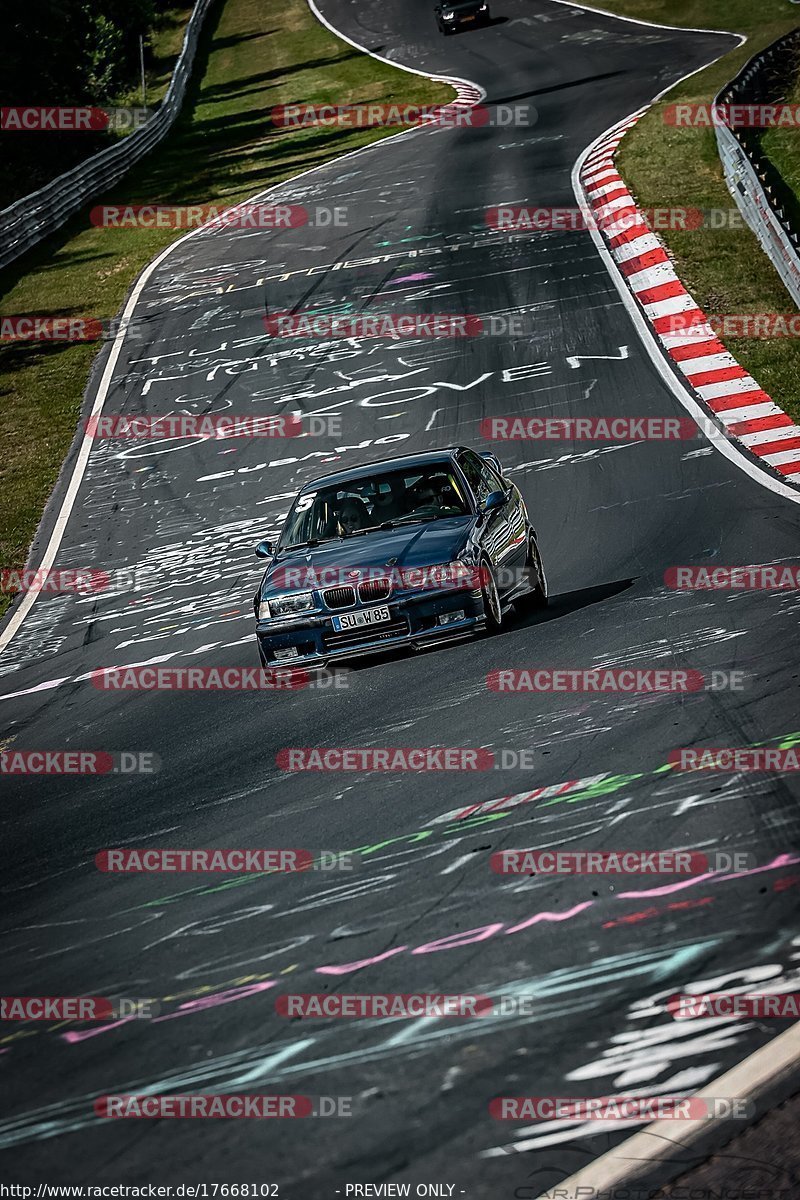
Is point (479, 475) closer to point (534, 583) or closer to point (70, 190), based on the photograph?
point (534, 583)

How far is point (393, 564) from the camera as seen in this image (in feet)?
32.8

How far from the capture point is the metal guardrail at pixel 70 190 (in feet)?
105

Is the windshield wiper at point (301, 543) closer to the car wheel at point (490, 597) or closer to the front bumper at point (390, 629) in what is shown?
the front bumper at point (390, 629)

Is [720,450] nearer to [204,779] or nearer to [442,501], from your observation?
[442,501]

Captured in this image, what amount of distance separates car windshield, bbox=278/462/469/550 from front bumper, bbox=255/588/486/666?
3.72 ft

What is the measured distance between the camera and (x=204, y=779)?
8.23 m

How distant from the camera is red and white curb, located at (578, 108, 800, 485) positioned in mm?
15109

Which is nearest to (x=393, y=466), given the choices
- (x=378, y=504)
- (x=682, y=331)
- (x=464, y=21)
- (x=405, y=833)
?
(x=378, y=504)

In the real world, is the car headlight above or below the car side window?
below

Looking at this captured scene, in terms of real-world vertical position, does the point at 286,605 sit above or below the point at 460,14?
below

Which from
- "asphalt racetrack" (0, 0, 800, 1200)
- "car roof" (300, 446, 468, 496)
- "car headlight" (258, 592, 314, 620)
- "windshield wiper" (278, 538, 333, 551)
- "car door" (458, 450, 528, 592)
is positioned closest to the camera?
"asphalt racetrack" (0, 0, 800, 1200)

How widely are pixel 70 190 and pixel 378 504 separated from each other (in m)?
27.0

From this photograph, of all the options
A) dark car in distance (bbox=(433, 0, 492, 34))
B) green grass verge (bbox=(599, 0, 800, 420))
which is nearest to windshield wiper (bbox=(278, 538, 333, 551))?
→ green grass verge (bbox=(599, 0, 800, 420))

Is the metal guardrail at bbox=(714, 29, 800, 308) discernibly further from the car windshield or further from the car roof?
the car windshield
